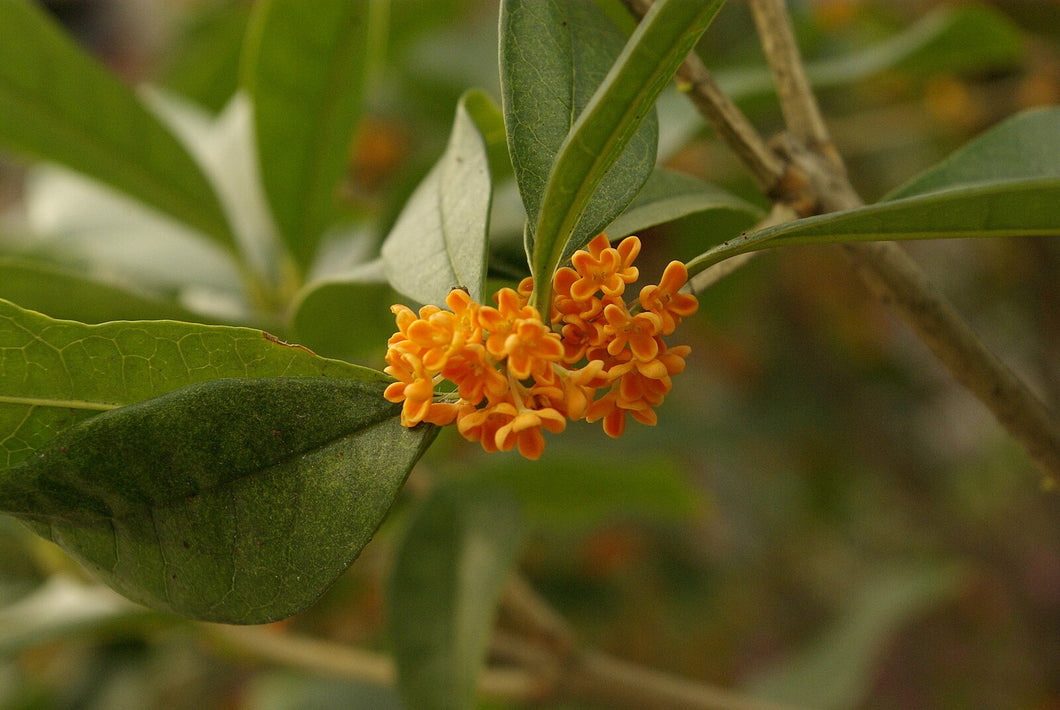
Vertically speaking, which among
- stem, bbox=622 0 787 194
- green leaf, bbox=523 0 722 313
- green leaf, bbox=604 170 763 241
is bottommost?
green leaf, bbox=523 0 722 313

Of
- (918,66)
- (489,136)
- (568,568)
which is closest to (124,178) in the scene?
(489,136)

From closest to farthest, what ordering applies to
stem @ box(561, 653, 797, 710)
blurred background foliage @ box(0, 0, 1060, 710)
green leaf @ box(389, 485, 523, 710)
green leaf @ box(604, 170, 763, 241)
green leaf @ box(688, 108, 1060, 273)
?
green leaf @ box(688, 108, 1060, 273), green leaf @ box(604, 170, 763, 241), green leaf @ box(389, 485, 523, 710), stem @ box(561, 653, 797, 710), blurred background foliage @ box(0, 0, 1060, 710)

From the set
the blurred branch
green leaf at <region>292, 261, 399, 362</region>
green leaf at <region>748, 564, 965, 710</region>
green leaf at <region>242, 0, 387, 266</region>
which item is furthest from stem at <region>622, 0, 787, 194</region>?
green leaf at <region>748, 564, 965, 710</region>

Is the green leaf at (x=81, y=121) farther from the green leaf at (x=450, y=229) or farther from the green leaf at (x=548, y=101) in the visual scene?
the green leaf at (x=548, y=101)

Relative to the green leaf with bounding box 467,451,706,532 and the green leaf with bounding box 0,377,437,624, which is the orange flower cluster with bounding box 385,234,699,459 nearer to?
the green leaf with bounding box 0,377,437,624

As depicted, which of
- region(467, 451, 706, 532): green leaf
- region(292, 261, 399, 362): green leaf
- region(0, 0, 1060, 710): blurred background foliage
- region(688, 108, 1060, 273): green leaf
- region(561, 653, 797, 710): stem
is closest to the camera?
→ region(688, 108, 1060, 273): green leaf

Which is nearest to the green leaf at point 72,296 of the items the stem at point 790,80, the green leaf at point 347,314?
the green leaf at point 347,314

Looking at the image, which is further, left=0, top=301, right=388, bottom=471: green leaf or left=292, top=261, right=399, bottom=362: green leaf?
left=292, top=261, right=399, bottom=362: green leaf
